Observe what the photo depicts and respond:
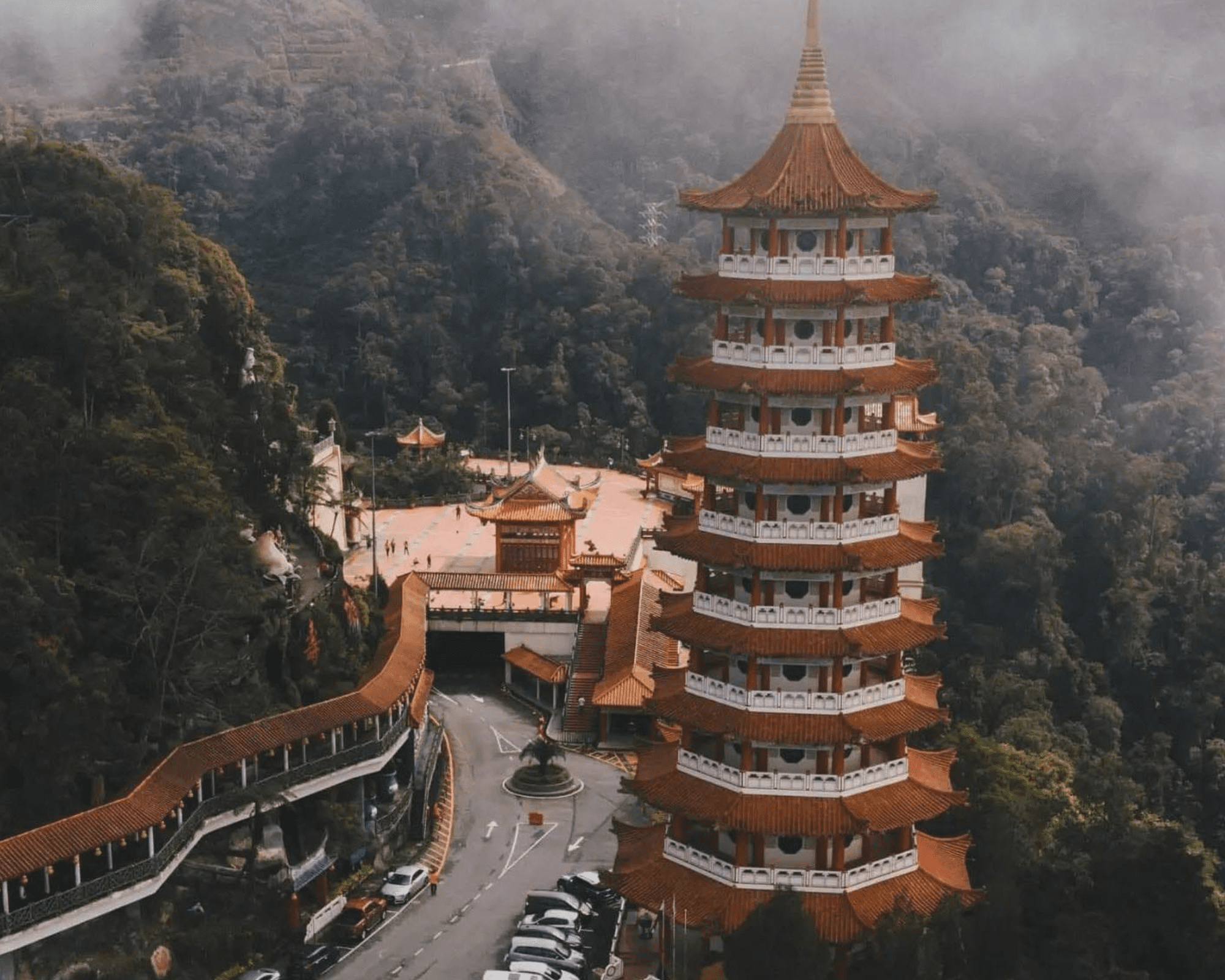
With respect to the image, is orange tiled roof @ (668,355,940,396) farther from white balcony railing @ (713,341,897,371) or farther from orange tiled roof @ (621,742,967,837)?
orange tiled roof @ (621,742,967,837)

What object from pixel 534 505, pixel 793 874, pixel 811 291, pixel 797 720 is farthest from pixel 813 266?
pixel 534 505

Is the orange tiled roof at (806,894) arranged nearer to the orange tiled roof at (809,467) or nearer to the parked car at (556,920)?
the parked car at (556,920)

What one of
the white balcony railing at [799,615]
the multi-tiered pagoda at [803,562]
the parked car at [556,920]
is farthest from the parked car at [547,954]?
the white balcony railing at [799,615]

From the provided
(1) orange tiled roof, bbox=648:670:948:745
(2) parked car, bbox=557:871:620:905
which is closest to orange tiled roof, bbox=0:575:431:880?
(2) parked car, bbox=557:871:620:905

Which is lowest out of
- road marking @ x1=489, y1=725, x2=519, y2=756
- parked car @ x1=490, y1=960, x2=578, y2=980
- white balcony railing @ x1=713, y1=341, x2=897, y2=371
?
parked car @ x1=490, y1=960, x2=578, y2=980

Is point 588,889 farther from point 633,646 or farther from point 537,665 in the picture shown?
point 537,665

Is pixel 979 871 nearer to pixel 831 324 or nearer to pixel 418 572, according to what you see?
pixel 831 324

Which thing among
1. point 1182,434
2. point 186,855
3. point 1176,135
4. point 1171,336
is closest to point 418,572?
point 186,855
